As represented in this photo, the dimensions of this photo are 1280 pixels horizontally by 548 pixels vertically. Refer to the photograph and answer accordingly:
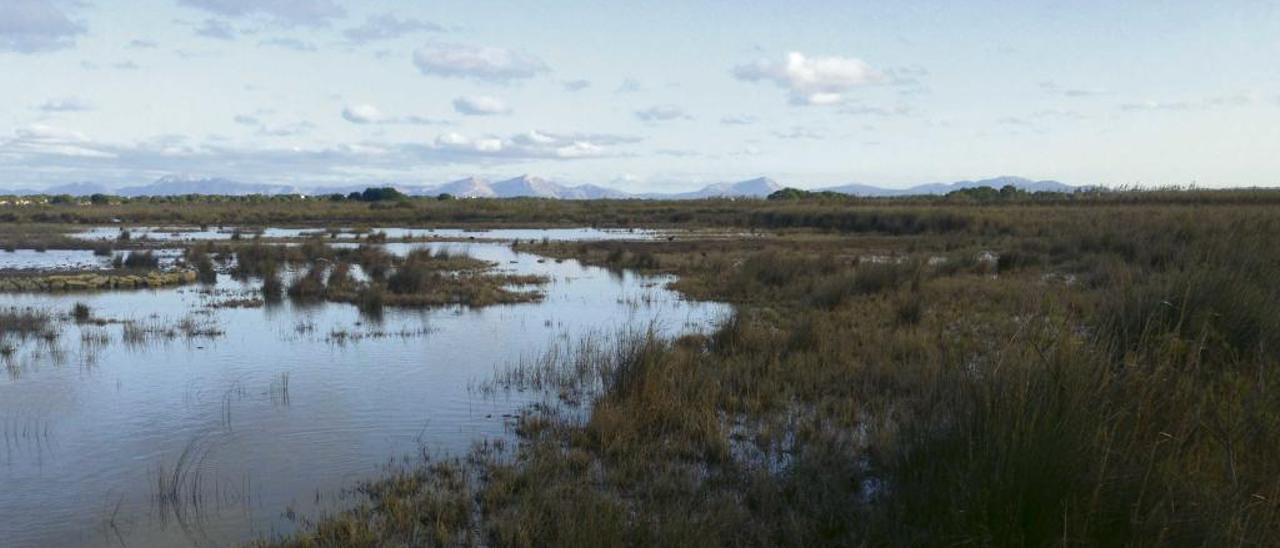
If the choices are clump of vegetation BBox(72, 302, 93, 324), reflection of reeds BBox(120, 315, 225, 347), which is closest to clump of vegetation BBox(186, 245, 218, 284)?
clump of vegetation BBox(72, 302, 93, 324)

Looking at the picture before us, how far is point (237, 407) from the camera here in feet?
37.2

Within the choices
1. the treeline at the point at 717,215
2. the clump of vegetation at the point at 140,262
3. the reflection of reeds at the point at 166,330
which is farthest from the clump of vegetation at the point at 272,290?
the treeline at the point at 717,215

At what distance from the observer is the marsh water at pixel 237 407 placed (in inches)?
306

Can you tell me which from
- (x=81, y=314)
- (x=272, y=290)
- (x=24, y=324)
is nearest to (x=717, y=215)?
(x=272, y=290)

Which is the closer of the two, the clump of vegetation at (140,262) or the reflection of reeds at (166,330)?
the reflection of reeds at (166,330)

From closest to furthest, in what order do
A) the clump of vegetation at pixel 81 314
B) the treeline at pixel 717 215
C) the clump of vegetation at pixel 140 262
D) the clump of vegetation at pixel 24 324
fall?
1. the clump of vegetation at pixel 24 324
2. the clump of vegetation at pixel 81 314
3. the clump of vegetation at pixel 140 262
4. the treeline at pixel 717 215

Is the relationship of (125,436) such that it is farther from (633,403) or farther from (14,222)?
(14,222)

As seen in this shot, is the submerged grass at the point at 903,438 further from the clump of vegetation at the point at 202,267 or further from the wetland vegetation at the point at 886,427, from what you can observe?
the clump of vegetation at the point at 202,267

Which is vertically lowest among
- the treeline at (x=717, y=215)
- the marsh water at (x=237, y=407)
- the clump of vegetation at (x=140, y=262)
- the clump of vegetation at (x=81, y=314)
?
the marsh water at (x=237, y=407)

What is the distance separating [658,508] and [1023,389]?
2.92 metres

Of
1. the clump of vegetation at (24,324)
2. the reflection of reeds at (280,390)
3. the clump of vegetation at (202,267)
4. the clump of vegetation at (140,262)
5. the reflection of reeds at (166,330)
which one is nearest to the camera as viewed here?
the reflection of reeds at (280,390)

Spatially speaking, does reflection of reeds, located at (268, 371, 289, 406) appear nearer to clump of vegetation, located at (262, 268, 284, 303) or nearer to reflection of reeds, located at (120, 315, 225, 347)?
reflection of reeds, located at (120, 315, 225, 347)

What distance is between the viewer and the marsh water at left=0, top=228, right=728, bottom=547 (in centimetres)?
777

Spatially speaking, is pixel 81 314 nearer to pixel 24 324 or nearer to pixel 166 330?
pixel 24 324
